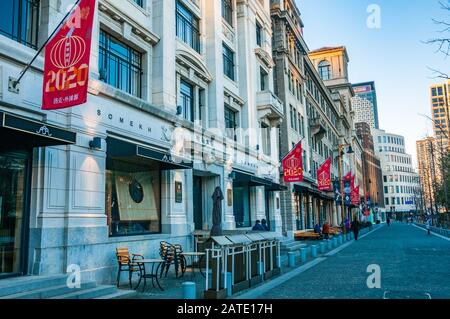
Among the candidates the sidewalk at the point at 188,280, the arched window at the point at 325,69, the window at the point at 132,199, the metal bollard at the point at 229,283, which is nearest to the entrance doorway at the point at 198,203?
the window at the point at 132,199

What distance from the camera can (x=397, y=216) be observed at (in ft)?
506

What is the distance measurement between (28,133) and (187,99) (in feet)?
39.6

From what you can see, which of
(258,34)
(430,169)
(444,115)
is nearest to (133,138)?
(258,34)

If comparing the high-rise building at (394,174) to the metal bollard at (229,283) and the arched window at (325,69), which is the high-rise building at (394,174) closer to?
the arched window at (325,69)

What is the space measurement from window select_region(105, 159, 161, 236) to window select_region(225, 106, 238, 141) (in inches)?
353

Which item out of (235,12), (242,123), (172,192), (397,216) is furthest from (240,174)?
(397,216)

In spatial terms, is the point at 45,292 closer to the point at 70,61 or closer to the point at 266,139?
the point at 70,61

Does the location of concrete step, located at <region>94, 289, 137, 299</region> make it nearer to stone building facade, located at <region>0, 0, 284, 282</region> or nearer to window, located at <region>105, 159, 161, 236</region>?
stone building facade, located at <region>0, 0, 284, 282</region>

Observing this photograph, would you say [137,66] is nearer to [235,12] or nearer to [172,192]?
[172,192]

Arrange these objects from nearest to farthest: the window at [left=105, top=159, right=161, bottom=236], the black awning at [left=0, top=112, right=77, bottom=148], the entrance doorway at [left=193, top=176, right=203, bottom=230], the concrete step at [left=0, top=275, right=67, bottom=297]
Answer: the black awning at [left=0, top=112, right=77, bottom=148] → the concrete step at [left=0, top=275, right=67, bottom=297] → the window at [left=105, top=159, right=161, bottom=236] → the entrance doorway at [left=193, top=176, right=203, bottom=230]

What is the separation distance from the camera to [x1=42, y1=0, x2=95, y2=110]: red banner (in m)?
9.75

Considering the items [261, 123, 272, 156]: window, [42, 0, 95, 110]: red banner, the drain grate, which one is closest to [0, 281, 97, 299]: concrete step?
[42, 0, 95, 110]: red banner

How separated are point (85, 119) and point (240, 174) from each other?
12254mm

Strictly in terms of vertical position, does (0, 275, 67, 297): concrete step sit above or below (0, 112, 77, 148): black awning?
below
